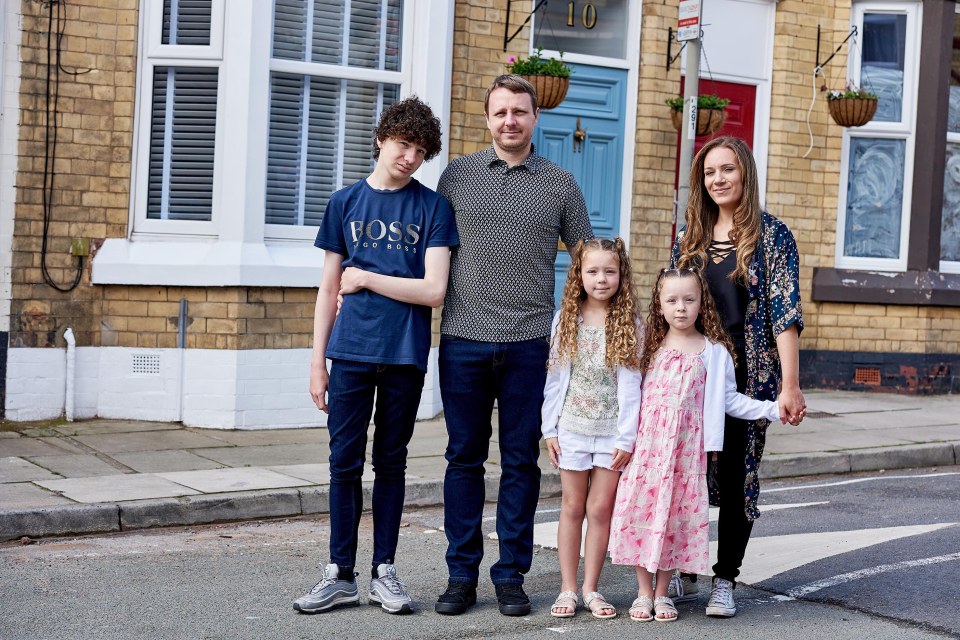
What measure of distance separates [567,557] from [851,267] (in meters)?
8.70

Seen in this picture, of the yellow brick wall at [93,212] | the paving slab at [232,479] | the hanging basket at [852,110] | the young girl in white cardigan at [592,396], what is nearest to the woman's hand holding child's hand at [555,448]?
the young girl in white cardigan at [592,396]

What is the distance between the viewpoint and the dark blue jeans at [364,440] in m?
4.95

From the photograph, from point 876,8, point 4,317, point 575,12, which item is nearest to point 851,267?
point 876,8

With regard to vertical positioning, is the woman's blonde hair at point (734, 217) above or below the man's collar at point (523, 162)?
below

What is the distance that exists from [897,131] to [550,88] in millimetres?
4348

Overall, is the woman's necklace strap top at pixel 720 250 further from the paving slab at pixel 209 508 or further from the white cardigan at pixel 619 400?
the paving slab at pixel 209 508

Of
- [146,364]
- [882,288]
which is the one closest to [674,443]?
[146,364]

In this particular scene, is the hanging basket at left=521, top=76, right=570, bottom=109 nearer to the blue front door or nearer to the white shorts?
the blue front door

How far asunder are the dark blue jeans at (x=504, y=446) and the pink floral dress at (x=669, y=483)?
1.25 ft

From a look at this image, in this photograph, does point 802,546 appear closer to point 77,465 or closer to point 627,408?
point 627,408

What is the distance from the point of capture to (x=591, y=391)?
491 cm

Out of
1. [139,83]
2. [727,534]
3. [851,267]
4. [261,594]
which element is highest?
[139,83]

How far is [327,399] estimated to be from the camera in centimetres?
533

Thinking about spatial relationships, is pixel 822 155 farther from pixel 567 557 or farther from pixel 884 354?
pixel 567 557
